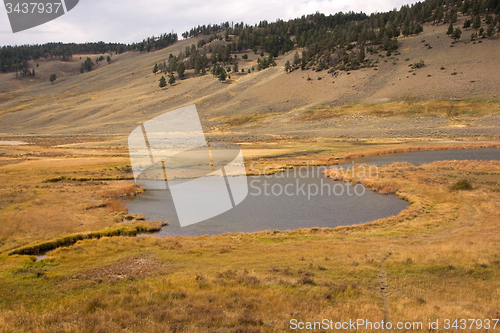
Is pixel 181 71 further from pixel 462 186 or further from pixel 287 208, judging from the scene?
pixel 462 186

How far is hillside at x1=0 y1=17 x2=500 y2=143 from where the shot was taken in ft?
310

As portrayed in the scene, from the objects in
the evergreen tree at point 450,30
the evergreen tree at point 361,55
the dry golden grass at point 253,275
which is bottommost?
the dry golden grass at point 253,275

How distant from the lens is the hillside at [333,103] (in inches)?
3723

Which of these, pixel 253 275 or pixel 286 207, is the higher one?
pixel 253 275

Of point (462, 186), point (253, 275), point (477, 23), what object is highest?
point (477, 23)

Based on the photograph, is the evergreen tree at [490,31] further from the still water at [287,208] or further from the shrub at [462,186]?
the still water at [287,208]

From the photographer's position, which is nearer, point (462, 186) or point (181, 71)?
point (462, 186)

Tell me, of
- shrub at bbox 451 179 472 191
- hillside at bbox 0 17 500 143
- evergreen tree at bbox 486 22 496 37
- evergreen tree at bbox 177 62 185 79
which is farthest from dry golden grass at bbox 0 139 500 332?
evergreen tree at bbox 177 62 185 79

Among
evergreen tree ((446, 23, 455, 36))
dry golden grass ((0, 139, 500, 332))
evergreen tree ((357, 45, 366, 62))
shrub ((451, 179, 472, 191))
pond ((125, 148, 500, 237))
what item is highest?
evergreen tree ((446, 23, 455, 36))

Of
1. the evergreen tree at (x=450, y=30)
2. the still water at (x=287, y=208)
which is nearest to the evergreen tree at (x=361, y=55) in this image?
→ the evergreen tree at (x=450, y=30)

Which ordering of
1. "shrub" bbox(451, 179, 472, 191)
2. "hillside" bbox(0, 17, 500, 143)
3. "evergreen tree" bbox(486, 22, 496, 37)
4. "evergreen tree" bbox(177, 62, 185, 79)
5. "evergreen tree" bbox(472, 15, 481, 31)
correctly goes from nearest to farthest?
"shrub" bbox(451, 179, 472, 191) < "hillside" bbox(0, 17, 500, 143) < "evergreen tree" bbox(486, 22, 496, 37) < "evergreen tree" bbox(472, 15, 481, 31) < "evergreen tree" bbox(177, 62, 185, 79)

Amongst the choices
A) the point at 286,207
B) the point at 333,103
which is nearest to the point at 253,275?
the point at 286,207

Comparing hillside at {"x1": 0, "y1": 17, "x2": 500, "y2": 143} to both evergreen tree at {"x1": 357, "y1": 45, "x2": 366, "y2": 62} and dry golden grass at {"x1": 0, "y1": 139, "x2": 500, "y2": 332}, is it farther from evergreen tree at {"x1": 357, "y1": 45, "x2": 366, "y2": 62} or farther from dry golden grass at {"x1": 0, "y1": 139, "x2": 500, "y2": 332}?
dry golden grass at {"x1": 0, "y1": 139, "x2": 500, "y2": 332}

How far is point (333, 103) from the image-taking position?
121 m
